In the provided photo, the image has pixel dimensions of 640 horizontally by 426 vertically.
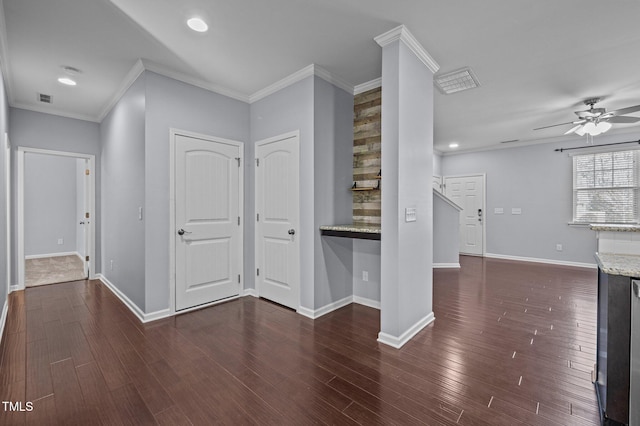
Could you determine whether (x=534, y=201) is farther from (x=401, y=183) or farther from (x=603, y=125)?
(x=401, y=183)

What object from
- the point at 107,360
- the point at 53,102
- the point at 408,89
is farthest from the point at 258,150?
the point at 53,102

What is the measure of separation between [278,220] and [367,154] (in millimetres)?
1375

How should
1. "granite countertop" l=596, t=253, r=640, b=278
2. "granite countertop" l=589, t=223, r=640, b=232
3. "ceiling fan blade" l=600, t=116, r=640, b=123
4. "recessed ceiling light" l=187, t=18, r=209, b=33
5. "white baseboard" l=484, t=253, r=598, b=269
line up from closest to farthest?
"granite countertop" l=596, t=253, r=640, b=278 → "granite countertop" l=589, t=223, r=640, b=232 → "recessed ceiling light" l=187, t=18, r=209, b=33 → "ceiling fan blade" l=600, t=116, r=640, b=123 → "white baseboard" l=484, t=253, r=598, b=269

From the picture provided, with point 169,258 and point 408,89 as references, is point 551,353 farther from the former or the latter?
point 169,258

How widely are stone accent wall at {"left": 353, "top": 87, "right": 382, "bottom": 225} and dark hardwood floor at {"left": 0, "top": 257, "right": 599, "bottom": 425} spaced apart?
1196 millimetres

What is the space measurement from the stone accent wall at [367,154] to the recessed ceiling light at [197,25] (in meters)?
1.92

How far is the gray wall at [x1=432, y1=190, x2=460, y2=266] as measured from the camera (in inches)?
233

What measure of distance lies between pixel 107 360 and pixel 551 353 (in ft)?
11.9

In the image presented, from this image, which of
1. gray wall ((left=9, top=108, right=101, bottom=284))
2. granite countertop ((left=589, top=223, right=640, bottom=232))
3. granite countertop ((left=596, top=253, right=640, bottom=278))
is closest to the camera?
granite countertop ((left=596, top=253, right=640, bottom=278))

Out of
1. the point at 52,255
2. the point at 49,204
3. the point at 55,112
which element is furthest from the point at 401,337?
the point at 49,204

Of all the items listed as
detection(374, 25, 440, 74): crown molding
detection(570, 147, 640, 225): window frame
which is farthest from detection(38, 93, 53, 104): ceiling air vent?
detection(570, 147, 640, 225): window frame

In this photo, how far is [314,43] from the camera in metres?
2.73

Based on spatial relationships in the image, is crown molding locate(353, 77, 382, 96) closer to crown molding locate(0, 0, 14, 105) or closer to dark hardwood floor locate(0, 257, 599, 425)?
dark hardwood floor locate(0, 257, 599, 425)

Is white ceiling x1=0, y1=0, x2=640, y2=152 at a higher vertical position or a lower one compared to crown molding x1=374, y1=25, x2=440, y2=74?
higher
